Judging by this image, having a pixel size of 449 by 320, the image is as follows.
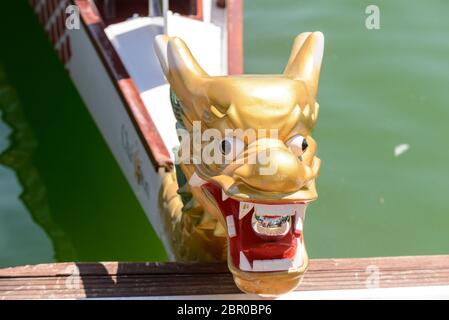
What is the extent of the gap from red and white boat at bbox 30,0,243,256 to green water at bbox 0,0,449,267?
0.20m

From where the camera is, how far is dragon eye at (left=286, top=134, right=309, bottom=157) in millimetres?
1723

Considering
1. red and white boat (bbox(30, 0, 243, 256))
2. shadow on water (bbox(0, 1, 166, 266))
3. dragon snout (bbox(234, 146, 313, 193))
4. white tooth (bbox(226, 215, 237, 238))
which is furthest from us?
shadow on water (bbox(0, 1, 166, 266))

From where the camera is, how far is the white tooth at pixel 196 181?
1839mm

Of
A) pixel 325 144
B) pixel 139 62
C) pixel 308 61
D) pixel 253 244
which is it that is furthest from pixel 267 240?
pixel 325 144

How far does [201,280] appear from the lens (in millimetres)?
1806

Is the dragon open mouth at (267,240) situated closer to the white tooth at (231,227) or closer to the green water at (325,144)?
the white tooth at (231,227)

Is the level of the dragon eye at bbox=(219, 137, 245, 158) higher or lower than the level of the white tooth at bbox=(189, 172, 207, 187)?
higher

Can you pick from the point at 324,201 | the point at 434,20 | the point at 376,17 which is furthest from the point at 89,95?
the point at 434,20

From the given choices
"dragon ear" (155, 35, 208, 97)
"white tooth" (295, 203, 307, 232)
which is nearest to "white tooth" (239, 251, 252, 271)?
"white tooth" (295, 203, 307, 232)

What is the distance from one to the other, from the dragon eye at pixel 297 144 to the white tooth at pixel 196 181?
0.20 metres

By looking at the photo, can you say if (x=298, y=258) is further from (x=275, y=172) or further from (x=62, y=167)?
(x=62, y=167)

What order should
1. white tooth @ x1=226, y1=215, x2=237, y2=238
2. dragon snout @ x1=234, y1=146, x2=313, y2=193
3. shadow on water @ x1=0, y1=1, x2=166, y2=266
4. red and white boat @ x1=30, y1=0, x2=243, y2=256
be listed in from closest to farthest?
dragon snout @ x1=234, y1=146, x2=313, y2=193
white tooth @ x1=226, y1=215, x2=237, y2=238
red and white boat @ x1=30, y1=0, x2=243, y2=256
shadow on water @ x1=0, y1=1, x2=166, y2=266

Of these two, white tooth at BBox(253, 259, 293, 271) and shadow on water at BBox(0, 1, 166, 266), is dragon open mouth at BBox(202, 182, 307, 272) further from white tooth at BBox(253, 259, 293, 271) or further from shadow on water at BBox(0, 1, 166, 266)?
shadow on water at BBox(0, 1, 166, 266)

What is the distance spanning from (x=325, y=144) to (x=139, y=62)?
79cm
